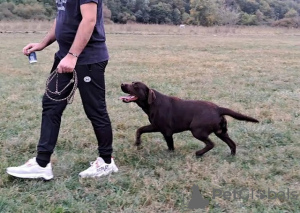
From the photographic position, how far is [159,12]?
201ft

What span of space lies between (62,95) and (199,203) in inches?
53.9

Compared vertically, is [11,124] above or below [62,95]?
below

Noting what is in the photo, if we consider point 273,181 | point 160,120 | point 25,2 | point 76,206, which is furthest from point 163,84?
point 25,2

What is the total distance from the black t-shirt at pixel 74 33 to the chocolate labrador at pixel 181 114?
91cm

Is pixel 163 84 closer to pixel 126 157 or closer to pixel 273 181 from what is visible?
pixel 126 157

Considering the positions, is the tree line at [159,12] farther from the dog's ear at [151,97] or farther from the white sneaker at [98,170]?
the white sneaker at [98,170]

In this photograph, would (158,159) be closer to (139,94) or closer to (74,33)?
(139,94)

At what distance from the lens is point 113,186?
10.9ft

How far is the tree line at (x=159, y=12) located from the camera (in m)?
49.5

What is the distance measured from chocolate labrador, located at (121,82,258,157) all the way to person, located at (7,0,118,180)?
752 mm

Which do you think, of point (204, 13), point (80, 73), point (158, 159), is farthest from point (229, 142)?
point (204, 13)

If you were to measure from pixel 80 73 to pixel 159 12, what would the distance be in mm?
59982

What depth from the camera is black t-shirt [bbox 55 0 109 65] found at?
119 inches

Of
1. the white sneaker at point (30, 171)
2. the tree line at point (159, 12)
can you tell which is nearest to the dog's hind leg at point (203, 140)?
the white sneaker at point (30, 171)
